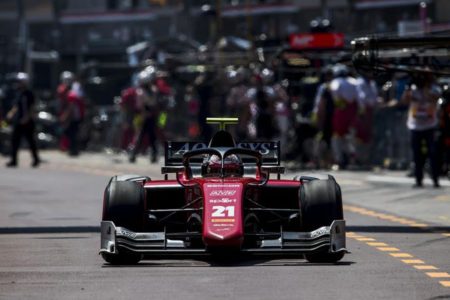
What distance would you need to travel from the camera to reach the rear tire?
15555 mm

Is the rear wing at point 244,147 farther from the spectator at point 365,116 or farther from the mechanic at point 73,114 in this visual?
the mechanic at point 73,114

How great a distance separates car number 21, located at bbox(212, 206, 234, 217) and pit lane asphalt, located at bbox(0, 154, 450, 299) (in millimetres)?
421

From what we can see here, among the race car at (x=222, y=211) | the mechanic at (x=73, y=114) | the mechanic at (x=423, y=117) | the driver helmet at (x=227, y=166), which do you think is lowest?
the mechanic at (x=73, y=114)

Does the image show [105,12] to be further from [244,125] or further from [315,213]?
[315,213]

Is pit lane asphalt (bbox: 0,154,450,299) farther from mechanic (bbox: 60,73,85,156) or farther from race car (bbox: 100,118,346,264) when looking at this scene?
mechanic (bbox: 60,73,85,156)

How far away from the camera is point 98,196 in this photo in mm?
27625

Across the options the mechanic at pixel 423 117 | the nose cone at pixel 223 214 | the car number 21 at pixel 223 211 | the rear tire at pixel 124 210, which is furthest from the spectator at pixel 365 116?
the car number 21 at pixel 223 211

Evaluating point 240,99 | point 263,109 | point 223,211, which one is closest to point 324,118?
point 263,109

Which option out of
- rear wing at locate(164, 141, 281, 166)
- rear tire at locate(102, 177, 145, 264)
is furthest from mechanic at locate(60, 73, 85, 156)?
rear tire at locate(102, 177, 145, 264)

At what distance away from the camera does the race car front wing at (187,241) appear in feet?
50.0

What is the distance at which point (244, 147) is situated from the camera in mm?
17266

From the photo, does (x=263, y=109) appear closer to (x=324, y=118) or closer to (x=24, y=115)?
(x=324, y=118)

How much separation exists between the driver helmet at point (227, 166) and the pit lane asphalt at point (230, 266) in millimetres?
807

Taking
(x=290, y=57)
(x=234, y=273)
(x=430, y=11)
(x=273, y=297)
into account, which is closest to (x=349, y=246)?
(x=234, y=273)
